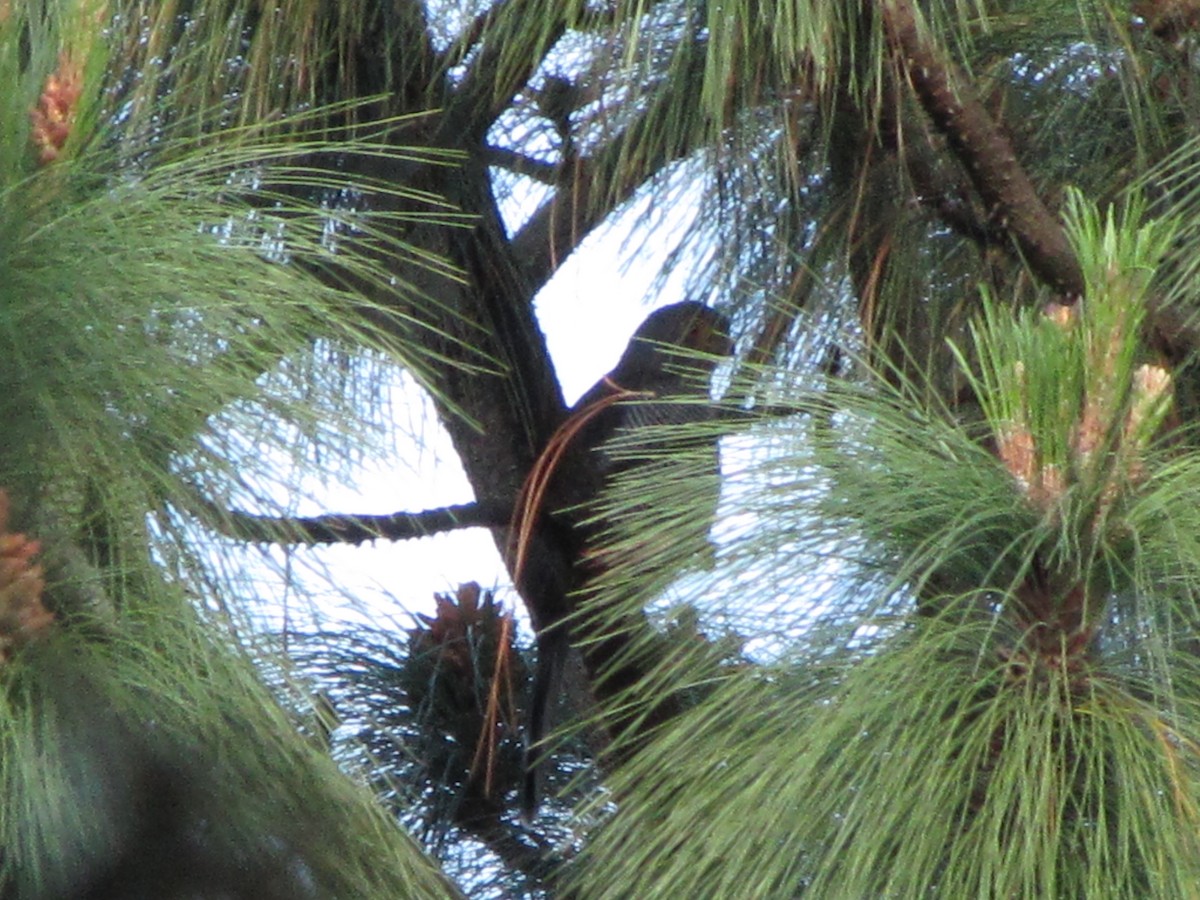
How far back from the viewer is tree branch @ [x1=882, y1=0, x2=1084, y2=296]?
0.98m

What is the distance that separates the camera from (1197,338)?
3.15 ft

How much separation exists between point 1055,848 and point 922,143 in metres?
0.57

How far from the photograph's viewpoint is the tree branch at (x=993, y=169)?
3.22ft

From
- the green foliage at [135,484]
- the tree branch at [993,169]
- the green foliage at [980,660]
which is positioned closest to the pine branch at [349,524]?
the green foliage at [135,484]

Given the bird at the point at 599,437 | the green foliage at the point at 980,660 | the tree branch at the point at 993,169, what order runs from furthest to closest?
the bird at the point at 599,437
the tree branch at the point at 993,169
the green foliage at the point at 980,660

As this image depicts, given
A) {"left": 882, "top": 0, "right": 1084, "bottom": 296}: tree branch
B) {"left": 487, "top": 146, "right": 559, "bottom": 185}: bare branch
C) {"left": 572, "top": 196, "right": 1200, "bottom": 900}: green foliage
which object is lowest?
{"left": 572, "top": 196, "right": 1200, "bottom": 900}: green foliage

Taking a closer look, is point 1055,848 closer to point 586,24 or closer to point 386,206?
point 586,24

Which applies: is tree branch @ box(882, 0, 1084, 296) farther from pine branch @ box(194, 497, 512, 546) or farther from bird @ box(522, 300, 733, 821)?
pine branch @ box(194, 497, 512, 546)

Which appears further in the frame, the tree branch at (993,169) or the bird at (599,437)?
the bird at (599,437)

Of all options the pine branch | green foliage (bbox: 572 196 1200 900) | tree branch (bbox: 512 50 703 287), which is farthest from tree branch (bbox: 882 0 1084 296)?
the pine branch

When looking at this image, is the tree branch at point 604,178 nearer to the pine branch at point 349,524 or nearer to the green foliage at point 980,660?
the pine branch at point 349,524

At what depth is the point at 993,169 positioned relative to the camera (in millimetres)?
1004

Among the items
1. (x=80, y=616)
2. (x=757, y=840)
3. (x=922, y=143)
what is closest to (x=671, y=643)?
(x=757, y=840)

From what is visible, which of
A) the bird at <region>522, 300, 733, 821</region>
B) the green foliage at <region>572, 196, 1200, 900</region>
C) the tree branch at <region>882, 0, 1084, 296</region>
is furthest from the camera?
the bird at <region>522, 300, 733, 821</region>
